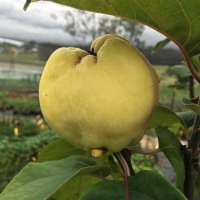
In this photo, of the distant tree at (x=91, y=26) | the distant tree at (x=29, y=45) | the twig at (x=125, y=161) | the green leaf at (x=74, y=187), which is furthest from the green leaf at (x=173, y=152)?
the distant tree at (x=29, y=45)

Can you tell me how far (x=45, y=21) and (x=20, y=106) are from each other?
170 cm

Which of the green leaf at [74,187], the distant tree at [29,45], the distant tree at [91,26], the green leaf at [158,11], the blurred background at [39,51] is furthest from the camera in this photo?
the distant tree at [29,45]

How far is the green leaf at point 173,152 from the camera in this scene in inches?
16.5

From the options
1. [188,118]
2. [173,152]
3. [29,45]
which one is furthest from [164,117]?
[29,45]

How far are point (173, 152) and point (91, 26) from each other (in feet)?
15.4

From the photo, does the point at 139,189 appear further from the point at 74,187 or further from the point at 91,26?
the point at 91,26

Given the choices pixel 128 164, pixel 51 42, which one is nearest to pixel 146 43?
pixel 51 42

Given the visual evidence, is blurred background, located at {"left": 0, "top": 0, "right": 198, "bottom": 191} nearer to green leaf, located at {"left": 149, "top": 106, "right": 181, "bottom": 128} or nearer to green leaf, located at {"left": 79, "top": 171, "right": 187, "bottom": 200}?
green leaf, located at {"left": 149, "top": 106, "right": 181, "bottom": 128}

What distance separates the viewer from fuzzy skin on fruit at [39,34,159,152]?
1.10 ft

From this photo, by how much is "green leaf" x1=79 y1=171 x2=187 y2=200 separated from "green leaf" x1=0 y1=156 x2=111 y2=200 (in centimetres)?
3

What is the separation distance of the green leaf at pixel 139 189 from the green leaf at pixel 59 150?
0.60ft

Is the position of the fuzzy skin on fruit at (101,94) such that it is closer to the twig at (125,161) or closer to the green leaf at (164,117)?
the twig at (125,161)

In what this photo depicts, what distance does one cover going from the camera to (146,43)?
15.5ft

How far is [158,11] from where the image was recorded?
0.33 metres
